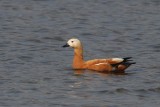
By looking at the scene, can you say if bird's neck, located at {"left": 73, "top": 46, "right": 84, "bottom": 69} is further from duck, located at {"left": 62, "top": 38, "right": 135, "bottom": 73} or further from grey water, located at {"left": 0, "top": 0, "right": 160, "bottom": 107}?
grey water, located at {"left": 0, "top": 0, "right": 160, "bottom": 107}

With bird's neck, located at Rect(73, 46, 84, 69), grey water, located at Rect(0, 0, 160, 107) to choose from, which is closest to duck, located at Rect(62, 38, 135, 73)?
bird's neck, located at Rect(73, 46, 84, 69)

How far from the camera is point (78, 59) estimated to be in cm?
1753

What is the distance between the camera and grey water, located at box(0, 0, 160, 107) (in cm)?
1451

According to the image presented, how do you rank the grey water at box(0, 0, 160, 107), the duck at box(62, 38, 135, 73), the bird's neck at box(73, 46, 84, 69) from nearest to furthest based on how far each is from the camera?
1. the grey water at box(0, 0, 160, 107)
2. the duck at box(62, 38, 135, 73)
3. the bird's neck at box(73, 46, 84, 69)

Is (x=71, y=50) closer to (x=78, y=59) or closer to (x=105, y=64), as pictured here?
(x=78, y=59)

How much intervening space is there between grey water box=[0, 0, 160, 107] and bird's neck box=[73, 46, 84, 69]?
204 millimetres

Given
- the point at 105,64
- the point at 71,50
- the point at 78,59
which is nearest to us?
the point at 105,64

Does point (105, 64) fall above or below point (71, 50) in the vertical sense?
below

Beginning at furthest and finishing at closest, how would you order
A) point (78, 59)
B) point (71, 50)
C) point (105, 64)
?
point (71, 50)
point (78, 59)
point (105, 64)

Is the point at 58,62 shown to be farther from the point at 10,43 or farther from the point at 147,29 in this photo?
the point at 147,29

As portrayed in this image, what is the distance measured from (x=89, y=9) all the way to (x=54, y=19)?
183 cm

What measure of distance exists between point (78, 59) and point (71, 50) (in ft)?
6.21

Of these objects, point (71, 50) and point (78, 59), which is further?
point (71, 50)

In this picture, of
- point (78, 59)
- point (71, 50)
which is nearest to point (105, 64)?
point (78, 59)
